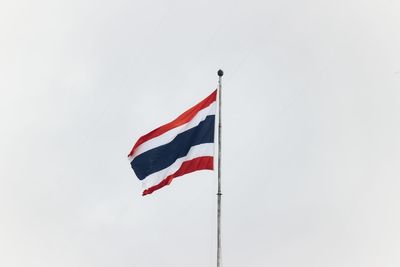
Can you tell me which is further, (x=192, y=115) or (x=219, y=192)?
(x=192, y=115)

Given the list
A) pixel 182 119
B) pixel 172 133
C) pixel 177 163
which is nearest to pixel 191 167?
pixel 177 163

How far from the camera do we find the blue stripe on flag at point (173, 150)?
33312 mm

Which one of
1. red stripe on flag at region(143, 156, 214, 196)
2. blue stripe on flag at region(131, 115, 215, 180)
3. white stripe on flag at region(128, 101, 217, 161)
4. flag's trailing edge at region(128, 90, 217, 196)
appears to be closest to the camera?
red stripe on flag at region(143, 156, 214, 196)

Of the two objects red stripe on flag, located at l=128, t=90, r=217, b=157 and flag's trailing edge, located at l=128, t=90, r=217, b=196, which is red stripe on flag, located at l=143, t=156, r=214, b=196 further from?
red stripe on flag, located at l=128, t=90, r=217, b=157

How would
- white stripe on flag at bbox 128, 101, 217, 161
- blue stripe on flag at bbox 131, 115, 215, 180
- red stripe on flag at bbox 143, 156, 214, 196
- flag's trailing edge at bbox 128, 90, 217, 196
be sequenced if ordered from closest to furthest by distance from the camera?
red stripe on flag at bbox 143, 156, 214, 196 < flag's trailing edge at bbox 128, 90, 217, 196 < blue stripe on flag at bbox 131, 115, 215, 180 < white stripe on flag at bbox 128, 101, 217, 161

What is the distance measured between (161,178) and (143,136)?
104 inches

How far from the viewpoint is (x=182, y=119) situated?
34.2 metres

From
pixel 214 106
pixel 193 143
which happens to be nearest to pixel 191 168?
pixel 193 143

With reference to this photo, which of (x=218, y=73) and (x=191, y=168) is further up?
(x=218, y=73)

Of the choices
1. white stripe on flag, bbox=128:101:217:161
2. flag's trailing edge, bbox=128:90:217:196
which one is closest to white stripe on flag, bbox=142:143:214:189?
flag's trailing edge, bbox=128:90:217:196

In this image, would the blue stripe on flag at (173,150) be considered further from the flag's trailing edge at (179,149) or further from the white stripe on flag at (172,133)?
the white stripe on flag at (172,133)

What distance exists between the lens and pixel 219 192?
103 feet

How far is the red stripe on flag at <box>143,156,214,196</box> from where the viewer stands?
32.8 m

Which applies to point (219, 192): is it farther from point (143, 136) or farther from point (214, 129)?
point (143, 136)
